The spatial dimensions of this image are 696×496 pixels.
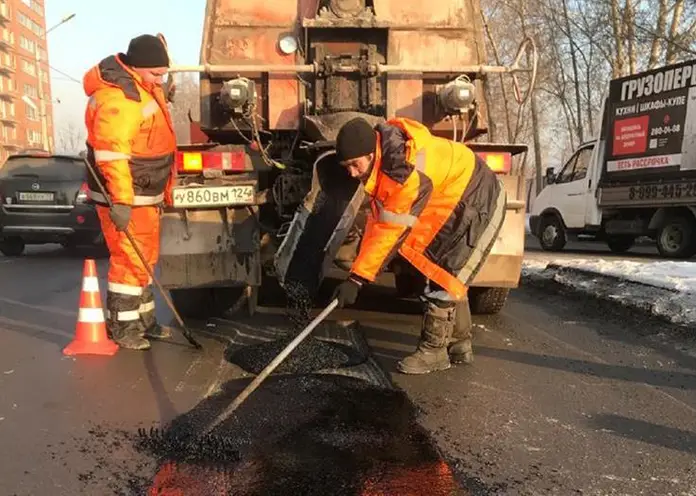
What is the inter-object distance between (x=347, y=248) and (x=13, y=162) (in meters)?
7.70

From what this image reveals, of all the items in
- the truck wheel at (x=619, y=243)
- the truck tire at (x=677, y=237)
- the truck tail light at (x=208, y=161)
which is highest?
the truck tail light at (x=208, y=161)

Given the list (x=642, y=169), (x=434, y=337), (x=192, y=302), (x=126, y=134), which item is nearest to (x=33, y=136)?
(x=642, y=169)

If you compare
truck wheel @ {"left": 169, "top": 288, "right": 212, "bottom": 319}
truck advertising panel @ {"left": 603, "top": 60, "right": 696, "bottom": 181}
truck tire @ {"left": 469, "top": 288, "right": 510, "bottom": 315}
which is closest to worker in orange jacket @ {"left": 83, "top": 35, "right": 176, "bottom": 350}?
truck wheel @ {"left": 169, "top": 288, "right": 212, "bottom": 319}

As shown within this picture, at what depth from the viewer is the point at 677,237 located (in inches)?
431

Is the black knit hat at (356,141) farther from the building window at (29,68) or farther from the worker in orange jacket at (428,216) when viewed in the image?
the building window at (29,68)

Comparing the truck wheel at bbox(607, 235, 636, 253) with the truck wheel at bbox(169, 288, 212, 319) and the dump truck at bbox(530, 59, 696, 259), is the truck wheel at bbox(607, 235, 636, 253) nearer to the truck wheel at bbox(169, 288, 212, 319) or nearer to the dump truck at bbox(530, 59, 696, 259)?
the dump truck at bbox(530, 59, 696, 259)

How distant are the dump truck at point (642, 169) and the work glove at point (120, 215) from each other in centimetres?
936

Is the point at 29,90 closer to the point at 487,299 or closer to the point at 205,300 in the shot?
the point at 205,300

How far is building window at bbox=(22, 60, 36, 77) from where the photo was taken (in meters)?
62.1

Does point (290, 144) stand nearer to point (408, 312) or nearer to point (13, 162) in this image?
point (408, 312)

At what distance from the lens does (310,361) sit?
13.4 feet

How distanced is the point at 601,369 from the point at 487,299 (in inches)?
61.9

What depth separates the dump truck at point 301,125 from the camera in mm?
4711

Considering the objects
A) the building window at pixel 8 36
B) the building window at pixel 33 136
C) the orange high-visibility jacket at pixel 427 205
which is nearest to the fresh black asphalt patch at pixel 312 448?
the orange high-visibility jacket at pixel 427 205
